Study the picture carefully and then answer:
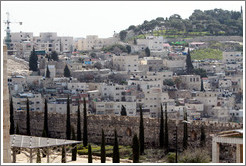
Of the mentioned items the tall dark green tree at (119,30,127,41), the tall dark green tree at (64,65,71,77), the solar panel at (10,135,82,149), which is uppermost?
the tall dark green tree at (119,30,127,41)

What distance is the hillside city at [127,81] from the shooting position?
4309 centimetres

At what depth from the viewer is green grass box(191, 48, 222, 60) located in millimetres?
75688

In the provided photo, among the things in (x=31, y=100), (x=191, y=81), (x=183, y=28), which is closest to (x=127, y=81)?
(x=191, y=81)

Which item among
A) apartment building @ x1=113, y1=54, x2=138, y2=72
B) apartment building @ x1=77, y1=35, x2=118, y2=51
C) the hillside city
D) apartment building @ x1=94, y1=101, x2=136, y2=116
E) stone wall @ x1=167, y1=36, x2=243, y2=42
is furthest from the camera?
stone wall @ x1=167, y1=36, x2=243, y2=42

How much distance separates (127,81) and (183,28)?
37.1m

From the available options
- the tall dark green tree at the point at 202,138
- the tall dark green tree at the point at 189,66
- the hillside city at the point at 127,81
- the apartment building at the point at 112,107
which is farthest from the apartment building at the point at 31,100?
the tall dark green tree at the point at 189,66

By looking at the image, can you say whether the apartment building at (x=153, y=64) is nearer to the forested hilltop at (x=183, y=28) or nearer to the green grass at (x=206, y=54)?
the green grass at (x=206, y=54)

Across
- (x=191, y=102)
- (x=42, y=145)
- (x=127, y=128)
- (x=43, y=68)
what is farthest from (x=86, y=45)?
(x=42, y=145)

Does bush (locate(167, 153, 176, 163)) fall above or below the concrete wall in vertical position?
below

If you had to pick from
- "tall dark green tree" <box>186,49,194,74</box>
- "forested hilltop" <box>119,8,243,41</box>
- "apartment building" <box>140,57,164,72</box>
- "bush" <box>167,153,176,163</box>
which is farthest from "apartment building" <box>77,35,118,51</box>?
"bush" <box>167,153,176,163</box>

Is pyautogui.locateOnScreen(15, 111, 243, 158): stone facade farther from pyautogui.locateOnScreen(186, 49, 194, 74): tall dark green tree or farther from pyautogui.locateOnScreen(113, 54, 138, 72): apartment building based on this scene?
pyautogui.locateOnScreen(186, 49, 194, 74): tall dark green tree

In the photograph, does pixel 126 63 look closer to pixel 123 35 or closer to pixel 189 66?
pixel 189 66

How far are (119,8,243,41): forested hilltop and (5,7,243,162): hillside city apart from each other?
3.36m

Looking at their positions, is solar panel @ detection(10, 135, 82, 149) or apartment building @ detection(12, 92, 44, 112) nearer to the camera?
solar panel @ detection(10, 135, 82, 149)
